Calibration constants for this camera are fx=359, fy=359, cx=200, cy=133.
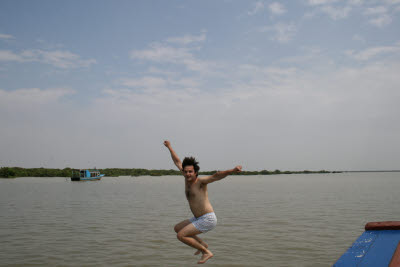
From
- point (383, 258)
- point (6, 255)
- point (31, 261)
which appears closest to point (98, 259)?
point (31, 261)

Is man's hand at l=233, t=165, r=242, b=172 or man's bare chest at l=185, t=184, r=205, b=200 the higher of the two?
man's hand at l=233, t=165, r=242, b=172

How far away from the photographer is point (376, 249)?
24.9 ft

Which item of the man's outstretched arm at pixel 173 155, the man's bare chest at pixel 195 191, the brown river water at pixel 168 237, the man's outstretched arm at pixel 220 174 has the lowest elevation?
the brown river water at pixel 168 237

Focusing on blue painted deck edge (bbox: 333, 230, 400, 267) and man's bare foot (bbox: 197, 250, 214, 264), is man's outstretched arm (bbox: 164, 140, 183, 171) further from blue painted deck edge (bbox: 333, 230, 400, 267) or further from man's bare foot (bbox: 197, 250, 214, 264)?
blue painted deck edge (bbox: 333, 230, 400, 267)

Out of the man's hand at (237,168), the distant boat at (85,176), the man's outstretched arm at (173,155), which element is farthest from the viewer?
the distant boat at (85,176)

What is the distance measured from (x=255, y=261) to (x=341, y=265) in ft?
25.0

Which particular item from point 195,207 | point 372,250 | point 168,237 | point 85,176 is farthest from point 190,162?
point 85,176

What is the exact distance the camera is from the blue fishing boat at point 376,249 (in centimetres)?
646

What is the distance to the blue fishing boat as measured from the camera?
6.46m

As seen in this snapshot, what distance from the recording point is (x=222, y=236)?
59.9ft

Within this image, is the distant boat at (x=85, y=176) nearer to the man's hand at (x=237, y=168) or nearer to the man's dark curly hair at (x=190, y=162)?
the man's dark curly hair at (x=190, y=162)

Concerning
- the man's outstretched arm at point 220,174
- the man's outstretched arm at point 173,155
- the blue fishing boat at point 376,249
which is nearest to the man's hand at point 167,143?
the man's outstretched arm at point 173,155

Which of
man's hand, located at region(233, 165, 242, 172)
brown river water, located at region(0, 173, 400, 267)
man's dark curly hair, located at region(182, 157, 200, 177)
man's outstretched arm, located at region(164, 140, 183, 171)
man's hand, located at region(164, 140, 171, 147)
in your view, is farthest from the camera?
brown river water, located at region(0, 173, 400, 267)

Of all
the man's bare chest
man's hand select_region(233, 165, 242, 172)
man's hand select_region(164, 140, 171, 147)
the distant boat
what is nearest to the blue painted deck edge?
man's hand select_region(233, 165, 242, 172)
